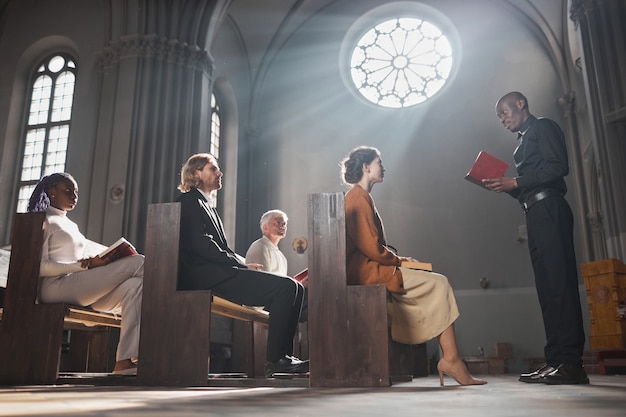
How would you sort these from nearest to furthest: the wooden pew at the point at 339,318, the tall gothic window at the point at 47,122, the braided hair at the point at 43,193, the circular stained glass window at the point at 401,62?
the wooden pew at the point at 339,318, the braided hair at the point at 43,193, the tall gothic window at the point at 47,122, the circular stained glass window at the point at 401,62

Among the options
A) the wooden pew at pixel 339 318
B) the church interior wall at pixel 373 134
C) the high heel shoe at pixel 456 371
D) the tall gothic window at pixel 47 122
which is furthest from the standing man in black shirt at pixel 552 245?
the tall gothic window at pixel 47 122

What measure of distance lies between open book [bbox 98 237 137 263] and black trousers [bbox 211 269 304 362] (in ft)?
2.11

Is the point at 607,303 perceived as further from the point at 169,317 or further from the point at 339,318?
the point at 169,317

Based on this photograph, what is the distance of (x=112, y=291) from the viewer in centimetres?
402

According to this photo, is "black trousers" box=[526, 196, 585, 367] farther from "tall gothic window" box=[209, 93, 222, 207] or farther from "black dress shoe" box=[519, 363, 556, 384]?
"tall gothic window" box=[209, 93, 222, 207]

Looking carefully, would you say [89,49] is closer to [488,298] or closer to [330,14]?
[330,14]

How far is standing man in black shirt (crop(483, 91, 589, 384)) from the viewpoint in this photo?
363 cm

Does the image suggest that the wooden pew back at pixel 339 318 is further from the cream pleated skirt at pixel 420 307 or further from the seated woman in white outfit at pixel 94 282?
the seated woman in white outfit at pixel 94 282

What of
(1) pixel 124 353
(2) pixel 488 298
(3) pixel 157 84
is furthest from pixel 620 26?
(1) pixel 124 353

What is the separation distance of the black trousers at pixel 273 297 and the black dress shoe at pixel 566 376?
147cm

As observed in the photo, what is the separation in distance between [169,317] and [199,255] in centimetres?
44

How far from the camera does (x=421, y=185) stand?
1268cm

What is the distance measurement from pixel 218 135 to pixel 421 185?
14.1 ft

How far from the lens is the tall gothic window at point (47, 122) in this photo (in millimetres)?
10898
